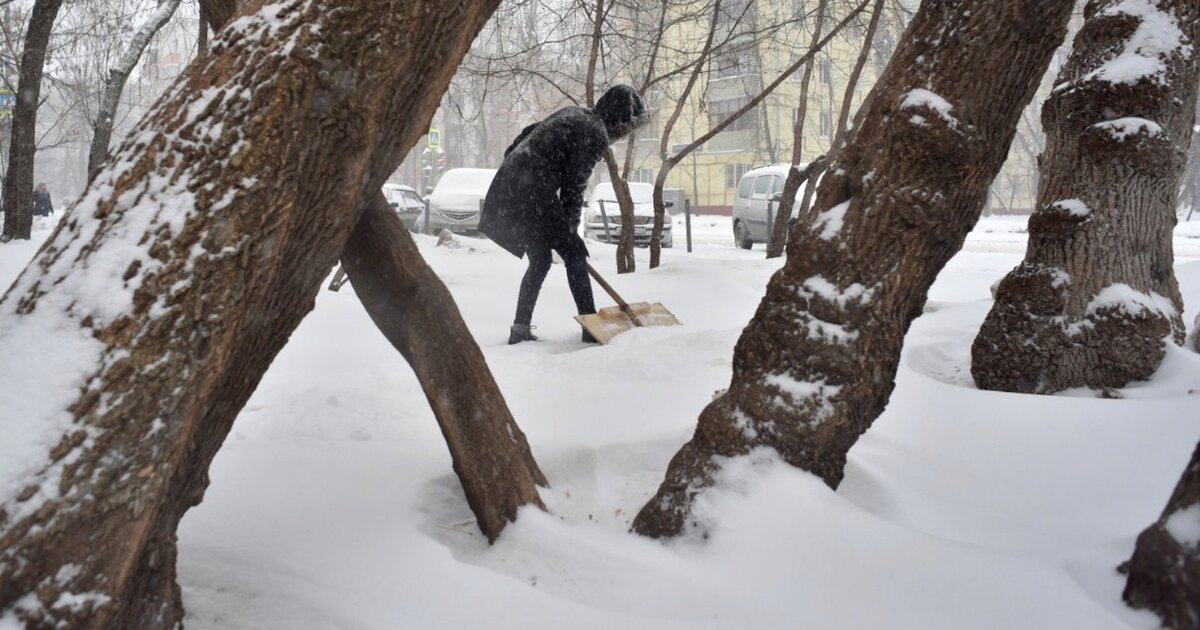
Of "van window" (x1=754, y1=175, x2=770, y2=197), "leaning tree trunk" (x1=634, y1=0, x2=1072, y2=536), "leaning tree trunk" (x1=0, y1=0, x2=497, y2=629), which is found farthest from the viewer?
"van window" (x1=754, y1=175, x2=770, y2=197)

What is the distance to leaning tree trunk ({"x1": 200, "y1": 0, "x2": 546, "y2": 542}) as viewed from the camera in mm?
→ 2680

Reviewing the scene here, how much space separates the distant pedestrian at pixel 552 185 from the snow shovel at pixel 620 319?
26 centimetres

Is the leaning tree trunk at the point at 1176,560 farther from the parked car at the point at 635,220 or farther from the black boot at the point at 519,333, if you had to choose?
the parked car at the point at 635,220

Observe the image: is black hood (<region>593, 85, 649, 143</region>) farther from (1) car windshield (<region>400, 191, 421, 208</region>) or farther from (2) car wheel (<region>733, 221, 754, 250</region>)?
(1) car windshield (<region>400, 191, 421, 208</region>)

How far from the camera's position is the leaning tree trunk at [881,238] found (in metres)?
2.31

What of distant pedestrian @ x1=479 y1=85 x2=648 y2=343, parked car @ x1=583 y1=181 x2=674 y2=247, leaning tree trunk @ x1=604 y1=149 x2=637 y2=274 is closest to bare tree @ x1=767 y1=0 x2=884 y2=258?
leaning tree trunk @ x1=604 y1=149 x2=637 y2=274

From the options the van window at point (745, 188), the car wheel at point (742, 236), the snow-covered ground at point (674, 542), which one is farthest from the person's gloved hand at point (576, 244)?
the van window at point (745, 188)

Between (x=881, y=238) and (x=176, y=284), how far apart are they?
1.74 meters

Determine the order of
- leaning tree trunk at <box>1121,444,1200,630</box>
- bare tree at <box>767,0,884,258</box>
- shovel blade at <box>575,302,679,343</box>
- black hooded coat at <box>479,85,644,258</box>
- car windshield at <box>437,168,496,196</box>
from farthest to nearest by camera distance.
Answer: car windshield at <box>437,168,496,196</box> < bare tree at <box>767,0,884,258</box> < shovel blade at <box>575,302,679,343</box> < black hooded coat at <box>479,85,644,258</box> < leaning tree trunk at <box>1121,444,1200,630</box>

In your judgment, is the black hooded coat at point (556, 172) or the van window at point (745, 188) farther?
the van window at point (745, 188)

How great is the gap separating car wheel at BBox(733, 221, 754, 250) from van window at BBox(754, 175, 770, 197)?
2.34 feet

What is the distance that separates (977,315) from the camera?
612 cm

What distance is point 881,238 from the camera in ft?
7.80

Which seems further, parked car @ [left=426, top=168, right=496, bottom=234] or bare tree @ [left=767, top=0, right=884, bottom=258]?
parked car @ [left=426, top=168, right=496, bottom=234]
